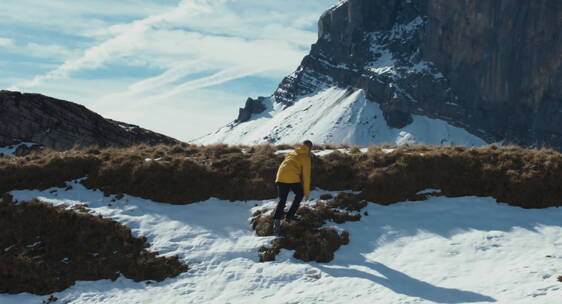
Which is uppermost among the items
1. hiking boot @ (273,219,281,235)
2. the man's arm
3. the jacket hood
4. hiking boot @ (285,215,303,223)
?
the jacket hood

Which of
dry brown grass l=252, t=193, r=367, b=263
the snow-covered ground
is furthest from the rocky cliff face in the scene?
dry brown grass l=252, t=193, r=367, b=263

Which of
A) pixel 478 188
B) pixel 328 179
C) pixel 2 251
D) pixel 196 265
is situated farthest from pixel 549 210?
pixel 2 251

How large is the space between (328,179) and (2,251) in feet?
32.9

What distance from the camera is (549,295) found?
967 cm

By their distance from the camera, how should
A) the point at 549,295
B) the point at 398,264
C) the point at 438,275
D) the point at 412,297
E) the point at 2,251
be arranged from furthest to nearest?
1. the point at 2,251
2. the point at 398,264
3. the point at 438,275
4. the point at 412,297
5. the point at 549,295

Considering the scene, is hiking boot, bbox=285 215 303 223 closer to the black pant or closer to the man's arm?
the black pant

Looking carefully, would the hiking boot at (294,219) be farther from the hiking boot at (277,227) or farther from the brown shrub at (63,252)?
the brown shrub at (63,252)

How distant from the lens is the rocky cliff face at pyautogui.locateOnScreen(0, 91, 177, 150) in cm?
3061

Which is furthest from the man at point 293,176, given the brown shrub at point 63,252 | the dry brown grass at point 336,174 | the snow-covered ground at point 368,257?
the brown shrub at point 63,252

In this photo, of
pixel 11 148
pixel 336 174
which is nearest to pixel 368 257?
pixel 336 174

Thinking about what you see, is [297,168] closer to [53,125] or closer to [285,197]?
[285,197]

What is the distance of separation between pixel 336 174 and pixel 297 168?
132 inches

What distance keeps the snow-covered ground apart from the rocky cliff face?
16612 mm

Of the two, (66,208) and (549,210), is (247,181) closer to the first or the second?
(66,208)
